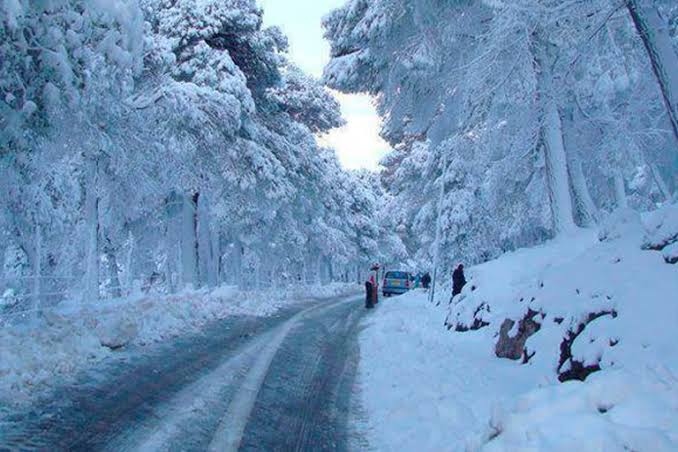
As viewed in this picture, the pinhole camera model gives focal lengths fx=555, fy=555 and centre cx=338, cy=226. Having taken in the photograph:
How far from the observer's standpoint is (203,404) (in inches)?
256

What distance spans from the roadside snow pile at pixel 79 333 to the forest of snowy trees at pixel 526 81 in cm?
760

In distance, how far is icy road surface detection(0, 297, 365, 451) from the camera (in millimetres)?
5258

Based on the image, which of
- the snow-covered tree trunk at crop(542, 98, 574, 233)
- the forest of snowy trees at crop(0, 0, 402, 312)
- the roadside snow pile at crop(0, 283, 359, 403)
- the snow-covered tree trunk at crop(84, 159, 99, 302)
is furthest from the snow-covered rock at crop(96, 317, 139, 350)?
the snow-covered tree trunk at crop(542, 98, 574, 233)

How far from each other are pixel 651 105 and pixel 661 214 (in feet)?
36.6

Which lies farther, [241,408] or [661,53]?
[661,53]

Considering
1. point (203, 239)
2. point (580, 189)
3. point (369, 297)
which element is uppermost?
point (203, 239)

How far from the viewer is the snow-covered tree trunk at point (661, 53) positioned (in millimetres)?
8031

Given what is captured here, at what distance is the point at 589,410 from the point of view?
4.07 m

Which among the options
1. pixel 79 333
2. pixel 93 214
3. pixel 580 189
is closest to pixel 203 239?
pixel 93 214

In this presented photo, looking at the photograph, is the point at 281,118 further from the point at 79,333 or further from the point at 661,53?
the point at 661,53

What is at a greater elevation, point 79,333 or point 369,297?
point 369,297

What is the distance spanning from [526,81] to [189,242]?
14979 millimetres

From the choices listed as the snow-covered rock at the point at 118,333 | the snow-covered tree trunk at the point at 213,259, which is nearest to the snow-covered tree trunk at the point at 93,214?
the snow-covered rock at the point at 118,333

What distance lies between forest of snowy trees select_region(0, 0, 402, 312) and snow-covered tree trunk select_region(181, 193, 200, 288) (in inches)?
2.2
